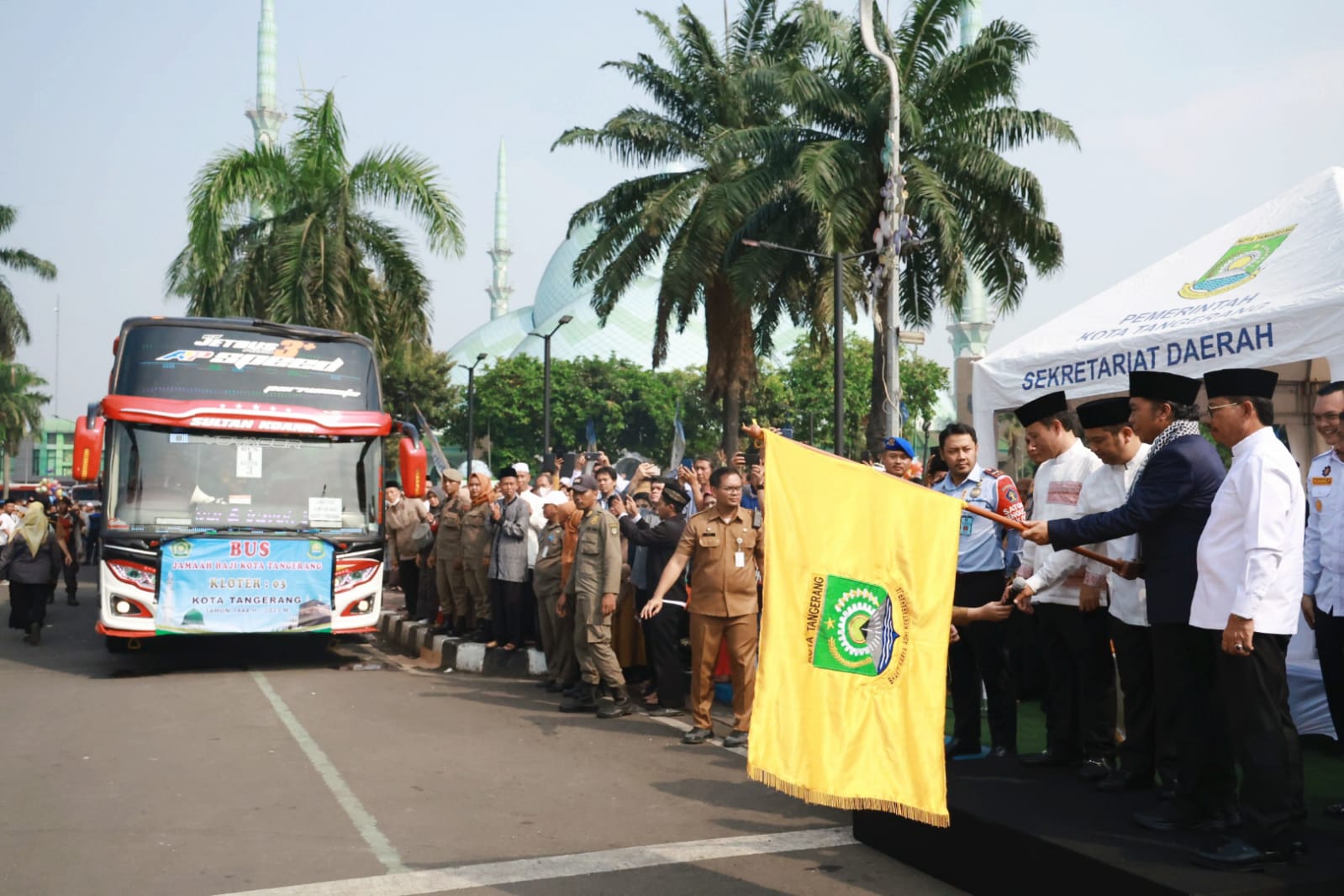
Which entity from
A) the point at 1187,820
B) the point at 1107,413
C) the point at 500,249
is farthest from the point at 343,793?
the point at 500,249

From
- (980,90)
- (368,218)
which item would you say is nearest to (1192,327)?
(980,90)

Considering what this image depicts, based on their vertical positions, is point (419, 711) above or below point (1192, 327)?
below

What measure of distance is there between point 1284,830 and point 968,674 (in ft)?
7.93

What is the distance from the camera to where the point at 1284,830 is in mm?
4414

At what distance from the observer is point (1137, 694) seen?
5547 mm

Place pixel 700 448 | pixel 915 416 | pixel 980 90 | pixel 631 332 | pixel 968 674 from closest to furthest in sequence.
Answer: pixel 968 674 < pixel 980 90 < pixel 915 416 < pixel 700 448 < pixel 631 332

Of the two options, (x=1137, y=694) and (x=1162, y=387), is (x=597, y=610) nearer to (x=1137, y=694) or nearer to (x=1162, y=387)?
(x=1137, y=694)

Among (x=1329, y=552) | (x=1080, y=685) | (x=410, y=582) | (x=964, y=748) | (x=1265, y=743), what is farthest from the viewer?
(x=410, y=582)

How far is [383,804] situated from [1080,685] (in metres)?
3.65

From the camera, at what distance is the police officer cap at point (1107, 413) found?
5.55 m

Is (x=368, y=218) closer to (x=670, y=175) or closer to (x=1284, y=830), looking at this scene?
(x=670, y=175)

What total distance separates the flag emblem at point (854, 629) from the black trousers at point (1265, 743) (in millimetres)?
1248

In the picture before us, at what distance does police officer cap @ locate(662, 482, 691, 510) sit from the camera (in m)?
9.55

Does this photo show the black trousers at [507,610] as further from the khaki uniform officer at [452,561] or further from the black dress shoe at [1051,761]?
the black dress shoe at [1051,761]
